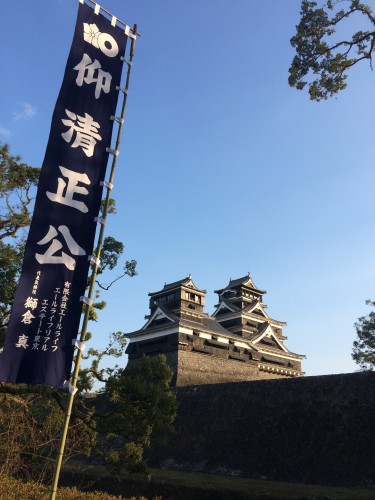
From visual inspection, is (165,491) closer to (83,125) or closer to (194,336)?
(83,125)

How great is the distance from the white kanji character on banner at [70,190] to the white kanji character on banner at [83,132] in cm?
30

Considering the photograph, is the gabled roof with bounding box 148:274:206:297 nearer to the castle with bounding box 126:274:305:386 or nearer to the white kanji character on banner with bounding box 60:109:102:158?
the castle with bounding box 126:274:305:386

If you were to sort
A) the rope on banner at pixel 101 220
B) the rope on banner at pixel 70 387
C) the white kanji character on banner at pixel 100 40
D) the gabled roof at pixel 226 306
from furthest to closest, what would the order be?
the gabled roof at pixel 226 306 < the white kanji character on banner at pixel 100 40 < the rope on banner at pixel 101 220 < the rope on banner at pixel 70 387

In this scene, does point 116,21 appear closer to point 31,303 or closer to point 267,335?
point 31,303

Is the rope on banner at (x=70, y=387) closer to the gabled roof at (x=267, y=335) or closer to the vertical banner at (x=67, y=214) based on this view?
the vertical banner at (x=67, y=214)

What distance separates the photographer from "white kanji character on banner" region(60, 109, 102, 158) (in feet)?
14.5

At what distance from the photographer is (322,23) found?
736 centimetres

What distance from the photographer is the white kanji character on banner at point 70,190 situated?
165 inches

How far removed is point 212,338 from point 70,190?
2423 centimetres

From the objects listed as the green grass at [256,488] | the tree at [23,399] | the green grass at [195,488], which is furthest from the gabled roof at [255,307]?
the tree at [23,399]

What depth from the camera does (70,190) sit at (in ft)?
14.0

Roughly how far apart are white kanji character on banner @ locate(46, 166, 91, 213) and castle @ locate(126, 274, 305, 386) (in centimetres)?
2078

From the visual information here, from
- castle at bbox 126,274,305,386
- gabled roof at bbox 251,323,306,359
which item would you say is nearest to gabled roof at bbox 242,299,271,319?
castle at bbox 126,274,305,386

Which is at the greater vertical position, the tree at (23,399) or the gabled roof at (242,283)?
the gabled roof at (242,283)
